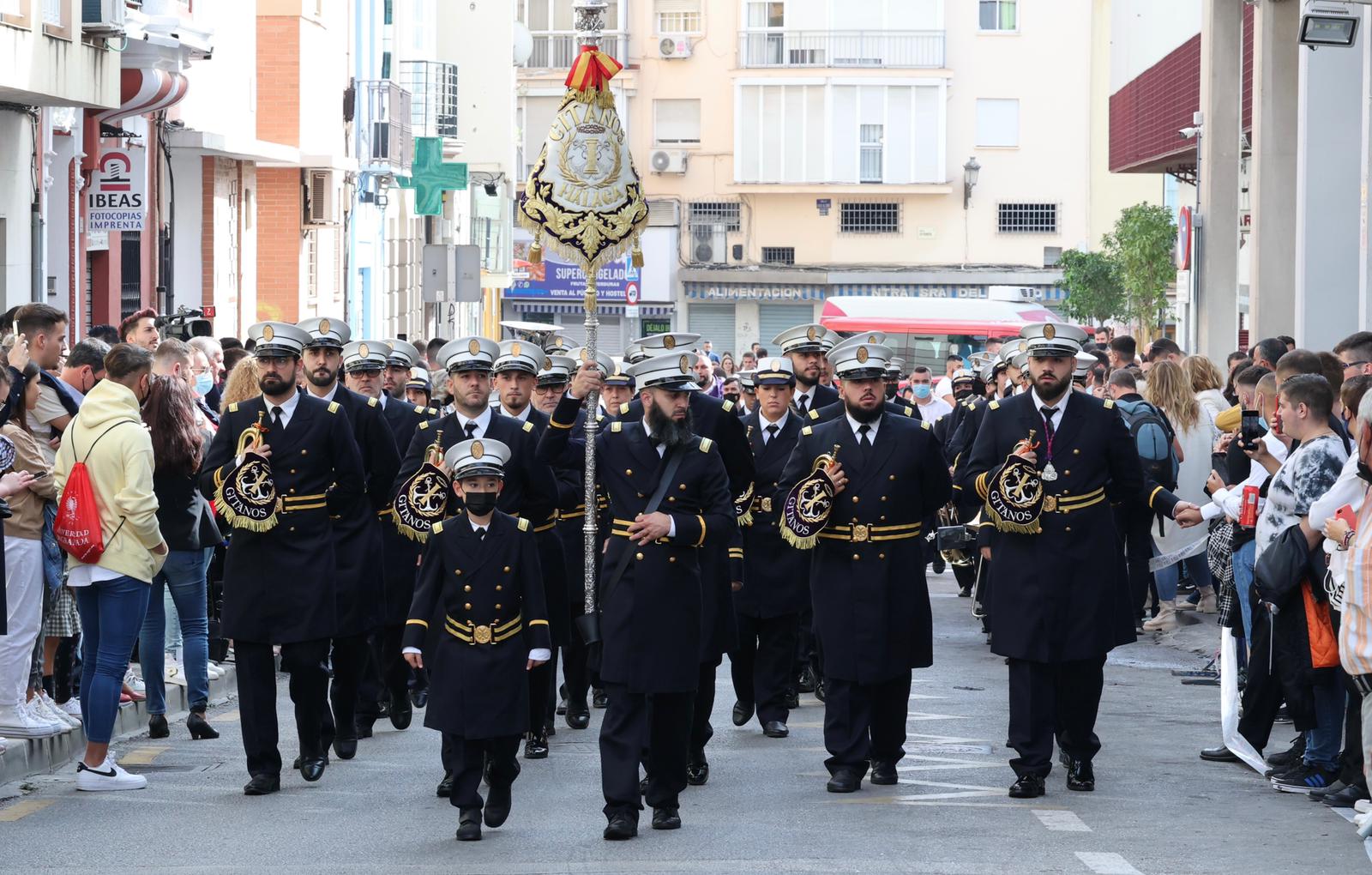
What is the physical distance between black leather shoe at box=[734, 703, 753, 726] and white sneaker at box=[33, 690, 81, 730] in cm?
352

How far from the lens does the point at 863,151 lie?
61375mm

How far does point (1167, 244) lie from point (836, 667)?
28.6 m

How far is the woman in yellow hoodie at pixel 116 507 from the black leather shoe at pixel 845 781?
3.18 meters

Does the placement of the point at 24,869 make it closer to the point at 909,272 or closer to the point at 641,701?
the point at 641,701

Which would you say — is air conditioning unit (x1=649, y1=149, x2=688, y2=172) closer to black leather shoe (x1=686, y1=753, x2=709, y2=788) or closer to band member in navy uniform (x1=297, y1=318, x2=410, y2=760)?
band member in navy uniform (x1=297, y1=318, x2=410, y2=760)

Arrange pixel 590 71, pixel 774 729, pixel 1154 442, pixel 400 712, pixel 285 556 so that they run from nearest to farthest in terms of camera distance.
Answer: pixel 285 556, pixel 774 729, pixel 400 712, pixel 590 71, pixel 1154 442

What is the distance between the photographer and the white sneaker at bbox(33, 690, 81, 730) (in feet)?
36.2

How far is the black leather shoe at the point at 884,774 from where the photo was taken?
402 inches

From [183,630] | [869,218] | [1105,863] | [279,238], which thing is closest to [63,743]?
[183,630]

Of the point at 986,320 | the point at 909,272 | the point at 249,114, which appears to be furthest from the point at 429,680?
the point at 909,272

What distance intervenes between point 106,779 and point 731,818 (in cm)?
292

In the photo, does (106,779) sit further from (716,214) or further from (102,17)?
(716,214)

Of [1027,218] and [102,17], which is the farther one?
[1027,218]

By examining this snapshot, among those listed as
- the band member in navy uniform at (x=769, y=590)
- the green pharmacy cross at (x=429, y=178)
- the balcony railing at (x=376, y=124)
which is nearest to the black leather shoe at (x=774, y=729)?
the band member in navy uniform at (x=769, y=590)
